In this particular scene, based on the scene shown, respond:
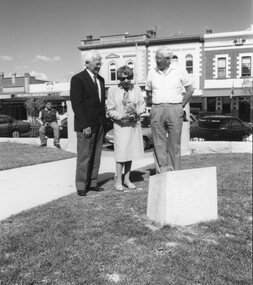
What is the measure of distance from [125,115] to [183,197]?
62.8 inches

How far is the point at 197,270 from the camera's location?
10.2 ft

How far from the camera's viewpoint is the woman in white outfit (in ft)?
17.8

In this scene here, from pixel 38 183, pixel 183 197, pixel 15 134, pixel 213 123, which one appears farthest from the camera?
pixel 15 134

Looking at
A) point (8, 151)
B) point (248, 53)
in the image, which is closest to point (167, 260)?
point (8, 151)

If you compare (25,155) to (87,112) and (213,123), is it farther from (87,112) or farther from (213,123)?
(213,123)

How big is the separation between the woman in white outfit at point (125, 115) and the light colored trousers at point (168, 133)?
0.31 m

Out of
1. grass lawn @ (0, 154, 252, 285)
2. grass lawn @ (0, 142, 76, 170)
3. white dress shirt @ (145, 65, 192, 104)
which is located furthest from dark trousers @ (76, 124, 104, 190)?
grass lawn @ (0, 142, 76, 170)

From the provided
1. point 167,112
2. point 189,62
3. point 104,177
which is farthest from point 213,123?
point 189,62

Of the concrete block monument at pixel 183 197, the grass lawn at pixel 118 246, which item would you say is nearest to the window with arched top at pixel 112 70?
the grass lawn at pixel 118 246

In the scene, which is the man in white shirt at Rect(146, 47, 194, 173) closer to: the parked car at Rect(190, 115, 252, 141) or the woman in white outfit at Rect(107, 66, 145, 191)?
the woman in white outfit at Rect(107, 66, 145, 191)

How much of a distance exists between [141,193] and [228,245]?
6.38 feet

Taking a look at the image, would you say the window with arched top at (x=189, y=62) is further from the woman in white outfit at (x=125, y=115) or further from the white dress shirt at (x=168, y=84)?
the white dress shirt at (x=168, y=84)

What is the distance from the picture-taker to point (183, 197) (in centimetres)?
425

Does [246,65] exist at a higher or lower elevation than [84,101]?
higher
